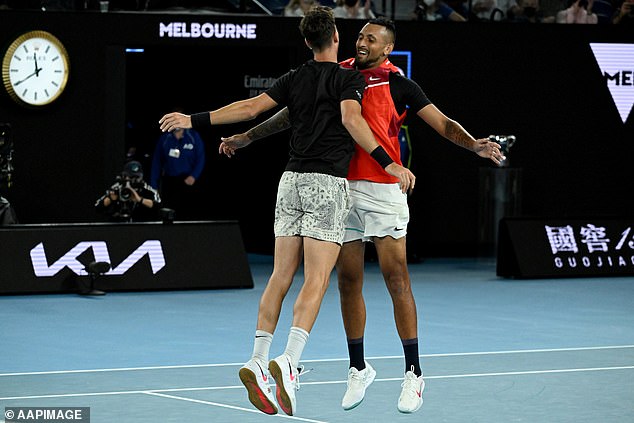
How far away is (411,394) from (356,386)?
313 millimetres

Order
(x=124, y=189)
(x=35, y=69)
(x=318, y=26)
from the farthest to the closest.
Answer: (x=35, y=69) → (x=124, y=189) → (x=318, y=26)

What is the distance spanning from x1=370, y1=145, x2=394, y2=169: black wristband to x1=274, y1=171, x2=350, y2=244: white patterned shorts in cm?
29

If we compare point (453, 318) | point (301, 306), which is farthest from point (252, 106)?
point (453, 318)

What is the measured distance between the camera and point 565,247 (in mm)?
15461

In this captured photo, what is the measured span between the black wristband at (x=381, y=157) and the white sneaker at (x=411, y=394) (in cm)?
125

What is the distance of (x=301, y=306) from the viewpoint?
6766mm

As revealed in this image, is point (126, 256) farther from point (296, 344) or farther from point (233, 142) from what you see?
point (296, 344)

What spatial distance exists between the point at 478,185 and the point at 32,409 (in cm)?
1115

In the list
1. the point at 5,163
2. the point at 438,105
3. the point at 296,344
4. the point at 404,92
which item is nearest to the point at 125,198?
the point at 5,163

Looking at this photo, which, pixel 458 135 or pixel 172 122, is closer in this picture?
pixel 172 122

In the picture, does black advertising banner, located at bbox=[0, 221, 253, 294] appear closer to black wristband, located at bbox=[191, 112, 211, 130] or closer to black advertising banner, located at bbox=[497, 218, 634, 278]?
black advertising banner, located at bbox=[497, 218, 634, 278]

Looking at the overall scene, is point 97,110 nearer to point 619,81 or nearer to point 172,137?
point 172,137

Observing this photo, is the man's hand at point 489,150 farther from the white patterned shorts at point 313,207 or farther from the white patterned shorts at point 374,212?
the white patterned shorts at point 313,207

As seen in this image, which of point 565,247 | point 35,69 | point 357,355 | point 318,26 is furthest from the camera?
point 35,69
